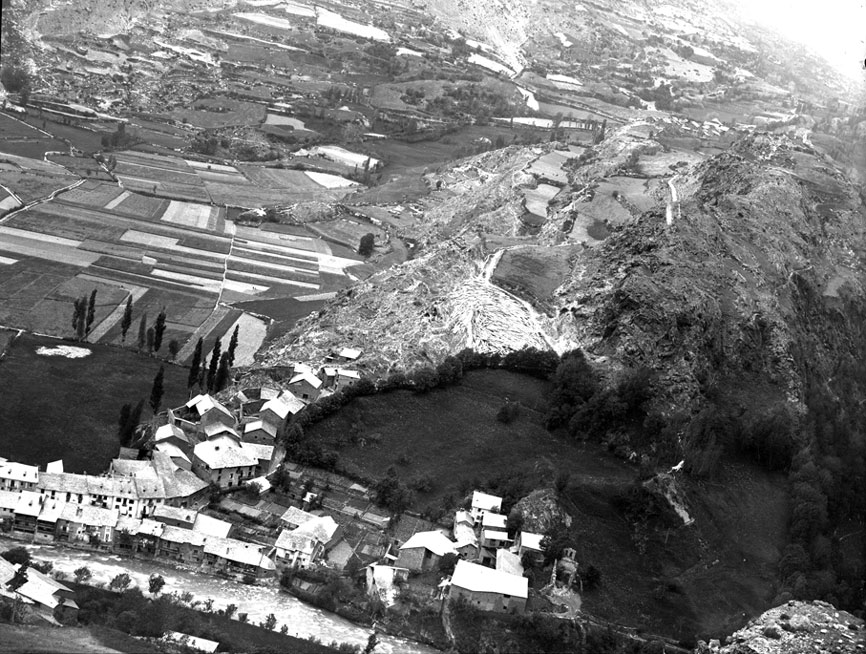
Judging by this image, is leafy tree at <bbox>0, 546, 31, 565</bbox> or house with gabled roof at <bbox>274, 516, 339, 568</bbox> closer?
leafy tree at <bbox>0, 546, 31, 565</bbox>

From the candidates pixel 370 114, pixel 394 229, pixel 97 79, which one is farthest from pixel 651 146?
pixel 97 79

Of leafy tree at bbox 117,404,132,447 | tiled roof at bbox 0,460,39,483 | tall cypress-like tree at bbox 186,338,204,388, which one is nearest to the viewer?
tiled roof at bbox 0,460,39,483

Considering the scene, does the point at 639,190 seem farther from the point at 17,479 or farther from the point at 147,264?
the point at 17,479

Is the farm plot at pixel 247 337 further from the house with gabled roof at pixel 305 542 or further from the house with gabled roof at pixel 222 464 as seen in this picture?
the house with gabled roof at pixel 305 542

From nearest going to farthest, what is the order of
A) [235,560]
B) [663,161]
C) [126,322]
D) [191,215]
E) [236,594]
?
[236,594]
[235,560]
[126,322]
[191,215]
[663,161]

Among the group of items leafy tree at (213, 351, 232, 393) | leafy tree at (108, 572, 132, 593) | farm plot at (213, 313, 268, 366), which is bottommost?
farm plot at (213, 313, 268, 366)

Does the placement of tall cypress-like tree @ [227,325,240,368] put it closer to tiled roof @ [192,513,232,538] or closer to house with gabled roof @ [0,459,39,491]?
tiled roof @ [192,513,232,538]

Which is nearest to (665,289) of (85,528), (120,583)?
(85,528)

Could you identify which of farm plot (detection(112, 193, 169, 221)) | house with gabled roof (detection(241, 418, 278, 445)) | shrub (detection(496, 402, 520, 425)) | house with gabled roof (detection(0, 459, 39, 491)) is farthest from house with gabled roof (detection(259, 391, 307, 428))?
farm plot (detection(112, 193, 169, 221))
